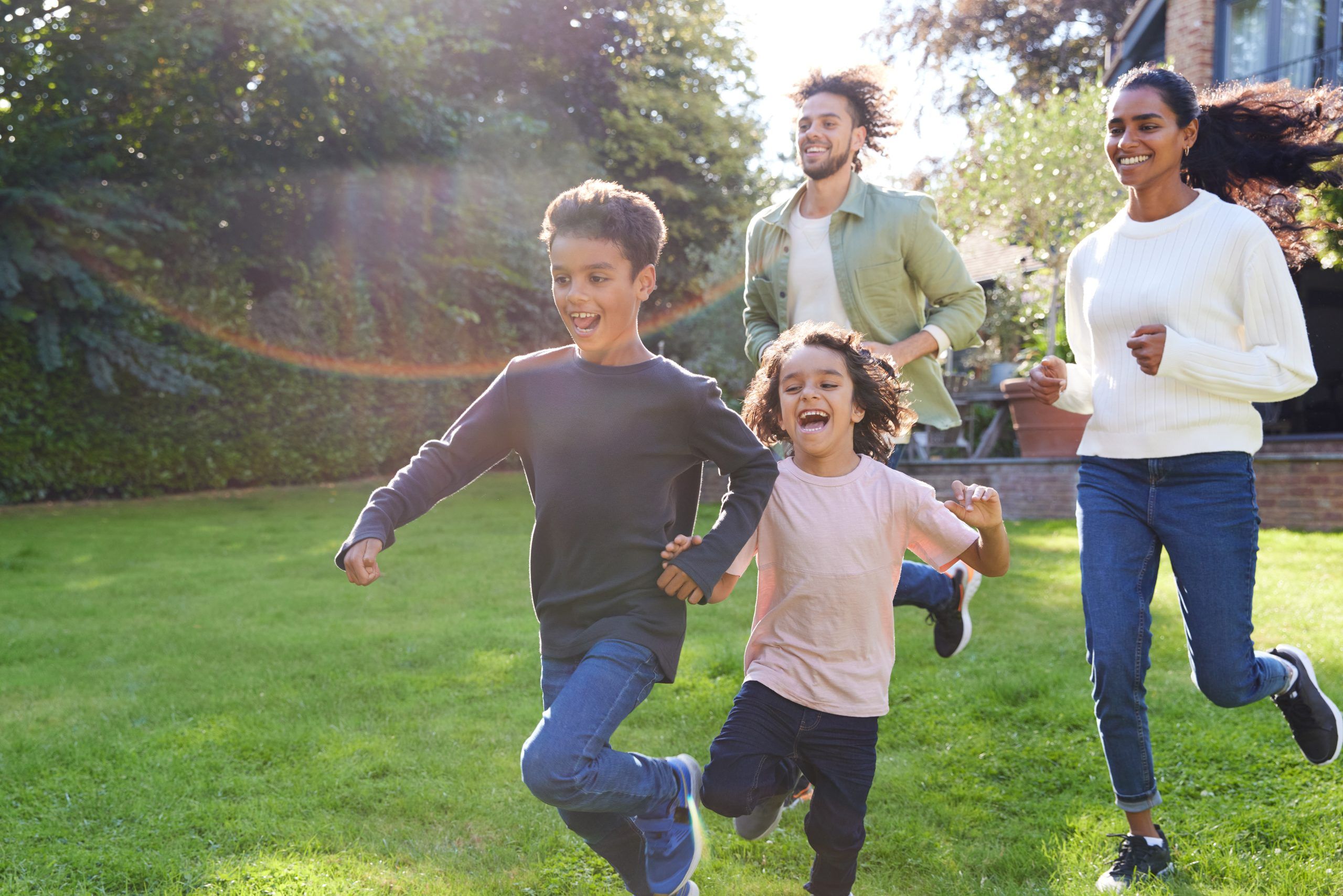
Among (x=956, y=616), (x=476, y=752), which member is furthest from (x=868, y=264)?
(x=476, y=752)

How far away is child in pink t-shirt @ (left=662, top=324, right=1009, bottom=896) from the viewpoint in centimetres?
284

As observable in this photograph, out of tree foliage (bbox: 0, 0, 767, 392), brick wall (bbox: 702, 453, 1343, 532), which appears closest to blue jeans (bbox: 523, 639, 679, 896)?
brick wall (bbox: 702, 453, 1343, 532)

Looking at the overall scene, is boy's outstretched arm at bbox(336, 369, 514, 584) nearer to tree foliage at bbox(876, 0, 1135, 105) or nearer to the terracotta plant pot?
the terracotta plant pot

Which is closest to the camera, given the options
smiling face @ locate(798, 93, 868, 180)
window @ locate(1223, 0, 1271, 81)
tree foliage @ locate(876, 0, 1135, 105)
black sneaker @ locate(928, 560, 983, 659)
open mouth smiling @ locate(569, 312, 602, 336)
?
open mouth smiling @ locate(569, 312, 602, 336)

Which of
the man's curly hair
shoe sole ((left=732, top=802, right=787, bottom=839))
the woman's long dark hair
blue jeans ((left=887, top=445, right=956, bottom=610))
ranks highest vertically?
the man's curly hair

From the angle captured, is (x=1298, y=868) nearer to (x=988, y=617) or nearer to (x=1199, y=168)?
(x=1199, y=168)

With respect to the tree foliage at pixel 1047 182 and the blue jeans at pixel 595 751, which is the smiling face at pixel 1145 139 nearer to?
the blue jeans at pixel 595 751

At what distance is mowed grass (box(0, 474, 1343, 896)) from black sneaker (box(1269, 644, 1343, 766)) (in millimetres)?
262

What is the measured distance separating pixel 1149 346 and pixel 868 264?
1.27 m

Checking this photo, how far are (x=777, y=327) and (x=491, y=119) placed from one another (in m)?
13.8

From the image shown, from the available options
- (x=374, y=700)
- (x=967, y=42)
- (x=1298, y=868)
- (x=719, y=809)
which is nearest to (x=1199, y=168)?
(x=1298, y=868)

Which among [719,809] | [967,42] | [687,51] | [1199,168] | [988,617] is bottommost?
[988,617]

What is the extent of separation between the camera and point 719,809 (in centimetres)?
283

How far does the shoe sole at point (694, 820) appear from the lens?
292 cm
